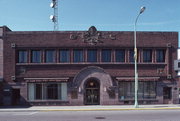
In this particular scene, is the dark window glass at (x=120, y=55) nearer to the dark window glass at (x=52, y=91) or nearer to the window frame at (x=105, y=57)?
the window frame at (x=105, y=57)

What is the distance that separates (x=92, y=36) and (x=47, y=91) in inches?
344

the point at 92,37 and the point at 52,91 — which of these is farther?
the point at 92,37

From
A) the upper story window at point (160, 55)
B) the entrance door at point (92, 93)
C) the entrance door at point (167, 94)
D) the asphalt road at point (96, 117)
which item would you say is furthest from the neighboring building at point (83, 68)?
the asphalt road at point (96, 117)

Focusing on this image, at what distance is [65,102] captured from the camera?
2392 centimetres

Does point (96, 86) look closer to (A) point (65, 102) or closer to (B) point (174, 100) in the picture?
(A) point (65, 102)

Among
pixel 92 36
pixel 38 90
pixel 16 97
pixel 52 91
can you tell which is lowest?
pixel 16 97

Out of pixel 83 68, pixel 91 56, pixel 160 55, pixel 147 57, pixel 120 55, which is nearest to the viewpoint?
pixel 83 68

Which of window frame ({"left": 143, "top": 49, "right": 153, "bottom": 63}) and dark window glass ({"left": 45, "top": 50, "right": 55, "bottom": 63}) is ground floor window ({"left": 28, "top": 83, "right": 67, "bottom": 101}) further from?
window frame ({"left": 143, "top": 49, "right": 153, "bottom": 63})

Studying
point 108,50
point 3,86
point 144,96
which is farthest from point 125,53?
point 3,86

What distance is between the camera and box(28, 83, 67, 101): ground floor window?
2417 centimetres

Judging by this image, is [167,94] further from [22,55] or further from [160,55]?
[22,55]

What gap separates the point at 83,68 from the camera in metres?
24.1

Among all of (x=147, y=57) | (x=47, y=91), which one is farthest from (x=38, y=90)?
(x=147, y=57)

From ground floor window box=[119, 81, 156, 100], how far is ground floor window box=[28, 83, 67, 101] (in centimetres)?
711
